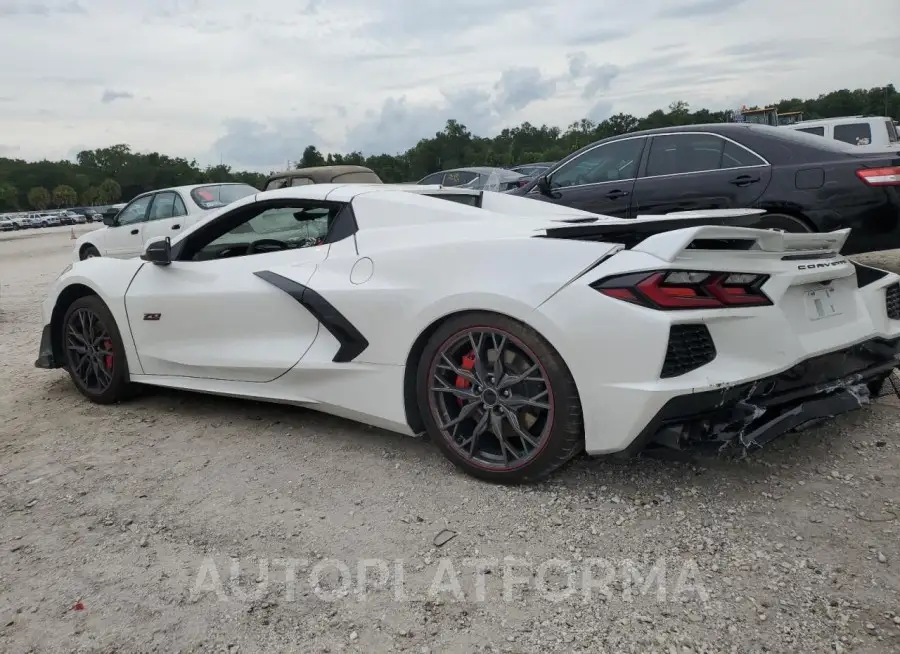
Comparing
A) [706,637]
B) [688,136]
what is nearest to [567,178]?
[688,136]

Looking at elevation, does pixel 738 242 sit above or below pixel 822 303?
above

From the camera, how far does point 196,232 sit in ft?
13.8

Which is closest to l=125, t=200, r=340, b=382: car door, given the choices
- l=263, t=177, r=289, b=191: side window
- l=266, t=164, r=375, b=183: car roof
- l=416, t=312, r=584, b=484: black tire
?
l=416, t=312, r=584, b=484: black tire

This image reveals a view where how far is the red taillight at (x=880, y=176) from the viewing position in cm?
545

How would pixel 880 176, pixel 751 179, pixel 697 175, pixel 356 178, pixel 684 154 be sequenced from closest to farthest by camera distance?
pixel 880 176 < pixel 751 179 < pixel 697 175 < pixel 684 154 < pixel 356 178

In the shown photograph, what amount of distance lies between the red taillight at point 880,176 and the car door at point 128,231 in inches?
397

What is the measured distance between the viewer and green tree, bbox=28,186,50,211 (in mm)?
102787

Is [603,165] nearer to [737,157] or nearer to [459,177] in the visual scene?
[737,157]

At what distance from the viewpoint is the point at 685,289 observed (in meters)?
2.65

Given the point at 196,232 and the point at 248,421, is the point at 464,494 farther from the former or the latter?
the point at 196,232

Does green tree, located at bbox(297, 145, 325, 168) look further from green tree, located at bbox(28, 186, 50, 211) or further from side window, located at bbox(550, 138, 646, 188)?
side window, located at bbox(550, 138, 646, 188)

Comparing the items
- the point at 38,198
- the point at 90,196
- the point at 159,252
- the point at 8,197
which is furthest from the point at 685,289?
the point at 90,196

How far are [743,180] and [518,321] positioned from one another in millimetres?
3813

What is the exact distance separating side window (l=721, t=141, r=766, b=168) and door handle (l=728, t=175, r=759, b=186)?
11 cm
